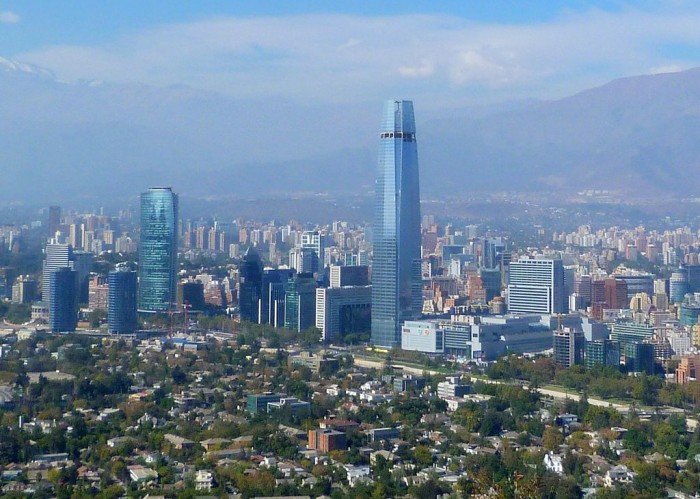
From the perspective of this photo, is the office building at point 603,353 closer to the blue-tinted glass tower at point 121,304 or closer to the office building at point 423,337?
the office building at point 423,337

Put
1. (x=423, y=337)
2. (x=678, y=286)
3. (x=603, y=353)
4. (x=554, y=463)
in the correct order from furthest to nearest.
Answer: (x=678, y=286) → (x=423, y=337) → (x=603, y=353) → (x=554, y=463)

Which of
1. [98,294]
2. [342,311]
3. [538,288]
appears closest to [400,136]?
[342,311]

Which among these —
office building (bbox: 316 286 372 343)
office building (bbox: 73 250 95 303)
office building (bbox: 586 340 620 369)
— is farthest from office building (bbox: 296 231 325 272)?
office building (bbox: 586 340 620 369)

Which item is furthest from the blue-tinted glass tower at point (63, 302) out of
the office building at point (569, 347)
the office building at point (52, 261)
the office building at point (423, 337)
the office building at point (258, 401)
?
the office building at point (569, 347)

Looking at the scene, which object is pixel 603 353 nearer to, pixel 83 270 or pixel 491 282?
pixel 491 282

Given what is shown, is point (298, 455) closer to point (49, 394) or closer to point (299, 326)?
point (49, 394)

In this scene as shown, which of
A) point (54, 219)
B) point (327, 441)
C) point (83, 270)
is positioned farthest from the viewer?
point (54, 219)
